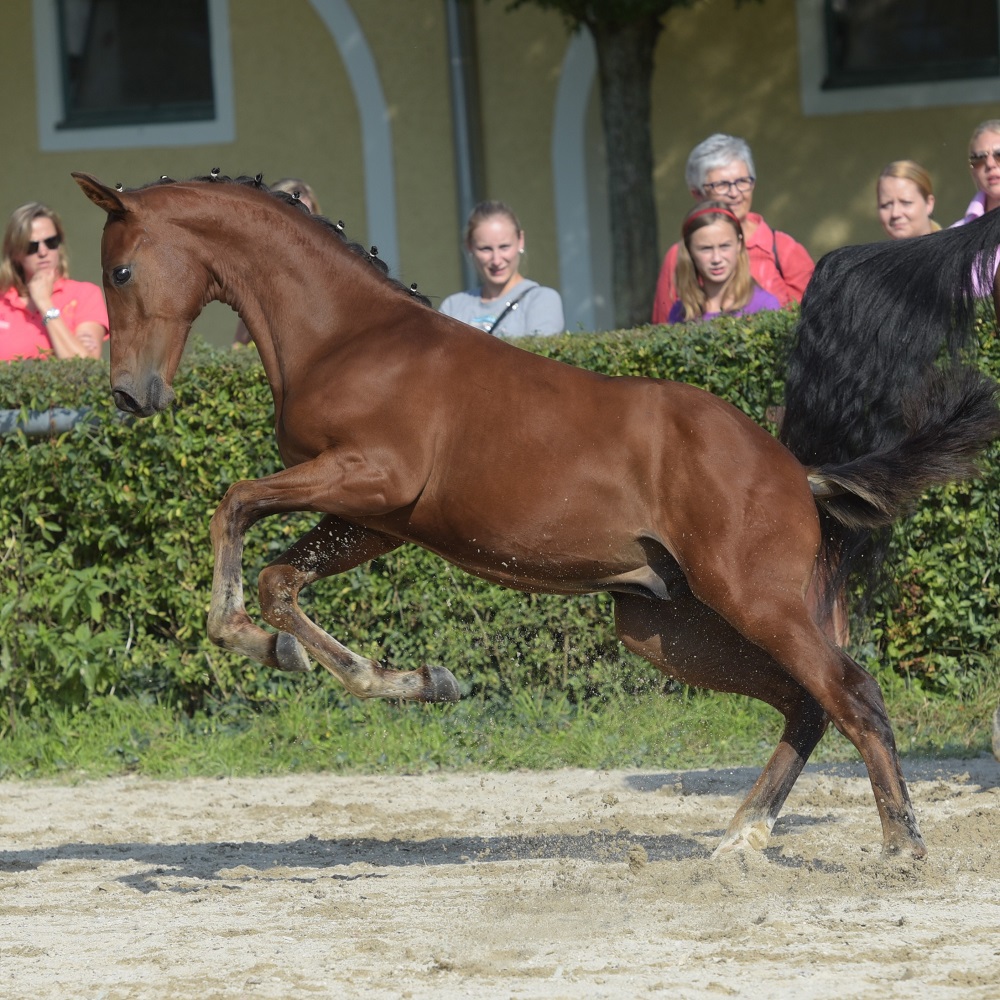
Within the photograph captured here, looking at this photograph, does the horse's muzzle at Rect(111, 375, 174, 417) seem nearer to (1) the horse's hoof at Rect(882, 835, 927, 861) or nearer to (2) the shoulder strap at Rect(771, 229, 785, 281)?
(1) the horse's hoof at Rect(882, 835, 927, 861)

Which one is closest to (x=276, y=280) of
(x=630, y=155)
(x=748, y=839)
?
(x=748, y=839)

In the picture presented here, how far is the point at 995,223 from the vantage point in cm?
545

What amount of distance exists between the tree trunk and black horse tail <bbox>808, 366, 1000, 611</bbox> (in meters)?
5.38

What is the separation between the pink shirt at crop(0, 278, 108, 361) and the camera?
788 cm

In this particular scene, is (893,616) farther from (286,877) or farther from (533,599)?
(286,877)

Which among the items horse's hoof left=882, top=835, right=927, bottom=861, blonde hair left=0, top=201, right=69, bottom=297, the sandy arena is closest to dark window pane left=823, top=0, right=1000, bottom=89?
blonde hair left=0, top=201, right=69, bottom=297

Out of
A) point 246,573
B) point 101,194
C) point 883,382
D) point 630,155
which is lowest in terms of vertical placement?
point 246,573

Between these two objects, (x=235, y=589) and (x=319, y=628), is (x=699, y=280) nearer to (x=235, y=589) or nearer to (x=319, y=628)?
(x=319, y=628)

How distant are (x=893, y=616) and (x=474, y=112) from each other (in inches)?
227

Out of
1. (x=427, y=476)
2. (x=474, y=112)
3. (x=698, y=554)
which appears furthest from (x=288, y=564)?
(x=474, y=112)

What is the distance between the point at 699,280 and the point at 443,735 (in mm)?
2341

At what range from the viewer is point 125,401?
497cm

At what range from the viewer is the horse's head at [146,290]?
4.94m

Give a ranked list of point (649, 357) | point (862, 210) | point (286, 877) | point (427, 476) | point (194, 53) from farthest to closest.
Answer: point (194, 53) < point (862, 210) < point (649, 357) < point (286, 877) < point (427, 476)
